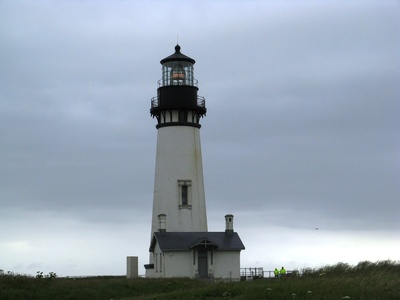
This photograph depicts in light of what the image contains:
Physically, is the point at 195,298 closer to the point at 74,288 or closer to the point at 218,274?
the point at 74,288

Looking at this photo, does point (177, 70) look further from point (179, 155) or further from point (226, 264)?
point (226, 264)

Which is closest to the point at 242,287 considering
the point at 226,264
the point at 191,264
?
the point at 191,264

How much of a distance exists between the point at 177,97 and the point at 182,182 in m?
5.05

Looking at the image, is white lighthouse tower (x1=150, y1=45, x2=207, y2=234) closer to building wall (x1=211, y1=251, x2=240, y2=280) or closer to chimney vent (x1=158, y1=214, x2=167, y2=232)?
chimney vent (x1=158, y1=214, x2=167, y2=232)

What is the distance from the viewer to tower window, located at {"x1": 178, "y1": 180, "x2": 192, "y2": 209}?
155 ft

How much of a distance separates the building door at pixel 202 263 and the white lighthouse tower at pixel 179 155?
253 centimetres

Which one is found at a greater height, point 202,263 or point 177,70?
point 177,70

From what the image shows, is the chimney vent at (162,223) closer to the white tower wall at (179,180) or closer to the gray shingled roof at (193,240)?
the gray shingled roof at (193,240)

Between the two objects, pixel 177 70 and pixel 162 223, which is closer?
pixel 162 223

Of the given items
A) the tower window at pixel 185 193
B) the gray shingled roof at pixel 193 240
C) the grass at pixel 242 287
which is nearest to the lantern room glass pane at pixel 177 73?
the tower window at pixel 185 193

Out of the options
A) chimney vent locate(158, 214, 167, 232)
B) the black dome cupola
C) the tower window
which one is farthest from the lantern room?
chimney vent locate(158, 214, 167, 232)

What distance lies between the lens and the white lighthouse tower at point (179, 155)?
154 ft

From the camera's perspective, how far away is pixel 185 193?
47.3m

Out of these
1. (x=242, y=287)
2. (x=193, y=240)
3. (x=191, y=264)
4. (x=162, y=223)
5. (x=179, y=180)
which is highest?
(x=179, y=180)
